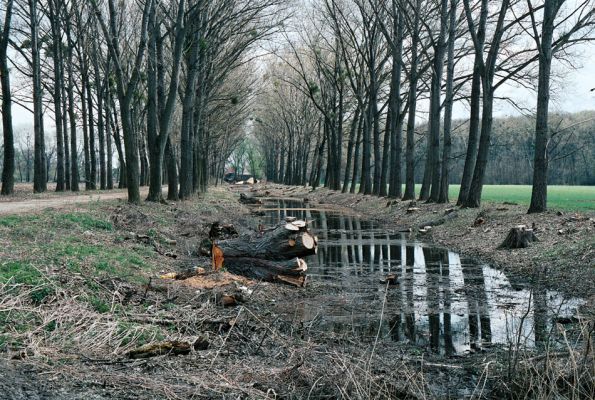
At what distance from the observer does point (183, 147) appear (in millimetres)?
22453

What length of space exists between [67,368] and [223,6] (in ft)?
66.7

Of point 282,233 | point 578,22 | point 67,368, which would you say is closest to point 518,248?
point 282,233

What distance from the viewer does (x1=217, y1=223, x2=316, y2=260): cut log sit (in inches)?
367

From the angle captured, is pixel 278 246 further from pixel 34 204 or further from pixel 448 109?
pixel 448 109

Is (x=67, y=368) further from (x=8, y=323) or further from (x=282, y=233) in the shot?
(x=282, y=233)

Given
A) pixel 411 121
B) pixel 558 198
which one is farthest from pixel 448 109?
pixel 558 198

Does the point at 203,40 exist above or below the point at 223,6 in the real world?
below

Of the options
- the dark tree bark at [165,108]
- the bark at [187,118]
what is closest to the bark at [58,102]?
the bark at [187,118]

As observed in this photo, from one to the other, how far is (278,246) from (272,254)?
0.19 meters

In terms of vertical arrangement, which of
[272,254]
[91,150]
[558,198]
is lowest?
[272,254]

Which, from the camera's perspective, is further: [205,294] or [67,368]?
[205,294]

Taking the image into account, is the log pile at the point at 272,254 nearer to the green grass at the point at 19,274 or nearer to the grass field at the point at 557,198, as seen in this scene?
the green grass at the point at 19,274

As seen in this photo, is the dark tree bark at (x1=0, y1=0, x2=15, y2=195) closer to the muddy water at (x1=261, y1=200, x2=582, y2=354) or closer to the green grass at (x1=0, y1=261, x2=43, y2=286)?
the muddy water at (x1=261, y1=200, x2=582, y2=354)

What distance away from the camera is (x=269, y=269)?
919cm
